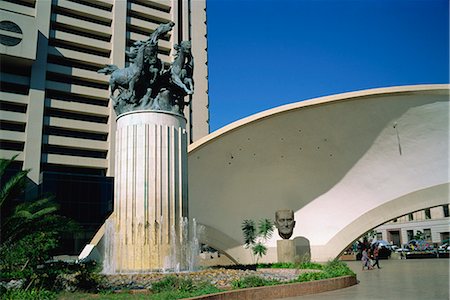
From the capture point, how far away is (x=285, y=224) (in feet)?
57.9

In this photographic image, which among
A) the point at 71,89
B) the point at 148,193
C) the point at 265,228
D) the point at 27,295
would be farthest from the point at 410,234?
the point at 27,295

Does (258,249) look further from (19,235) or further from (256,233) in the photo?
(19,235)

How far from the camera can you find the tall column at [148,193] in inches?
450

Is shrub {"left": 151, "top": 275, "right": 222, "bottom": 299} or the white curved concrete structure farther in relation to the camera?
the white curved concrete structure

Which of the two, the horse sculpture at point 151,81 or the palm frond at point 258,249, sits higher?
the horse sculpture at point 151,81

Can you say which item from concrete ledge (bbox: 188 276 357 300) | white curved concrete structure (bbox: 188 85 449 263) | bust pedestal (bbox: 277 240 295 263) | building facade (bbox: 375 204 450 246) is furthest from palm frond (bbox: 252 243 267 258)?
building facade (bbox: 375 204 450 246)

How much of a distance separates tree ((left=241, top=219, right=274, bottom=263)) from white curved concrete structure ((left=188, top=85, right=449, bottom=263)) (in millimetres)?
539

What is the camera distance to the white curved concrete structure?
19141 millimetres

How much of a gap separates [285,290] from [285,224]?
30.8ft

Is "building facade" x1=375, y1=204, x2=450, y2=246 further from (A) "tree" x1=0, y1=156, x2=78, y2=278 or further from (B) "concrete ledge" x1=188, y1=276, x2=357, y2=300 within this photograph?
(A) "tree" x1=0, y1=156, x2=78, y2=278

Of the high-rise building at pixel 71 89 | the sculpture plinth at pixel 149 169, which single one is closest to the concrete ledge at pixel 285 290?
the sculpture plinth at pixel 149 169

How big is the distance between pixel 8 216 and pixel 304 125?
47.0 ft

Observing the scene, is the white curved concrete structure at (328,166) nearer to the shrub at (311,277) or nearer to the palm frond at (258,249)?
the palm frond at (258,249)

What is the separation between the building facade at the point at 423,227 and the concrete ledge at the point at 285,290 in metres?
28.1
